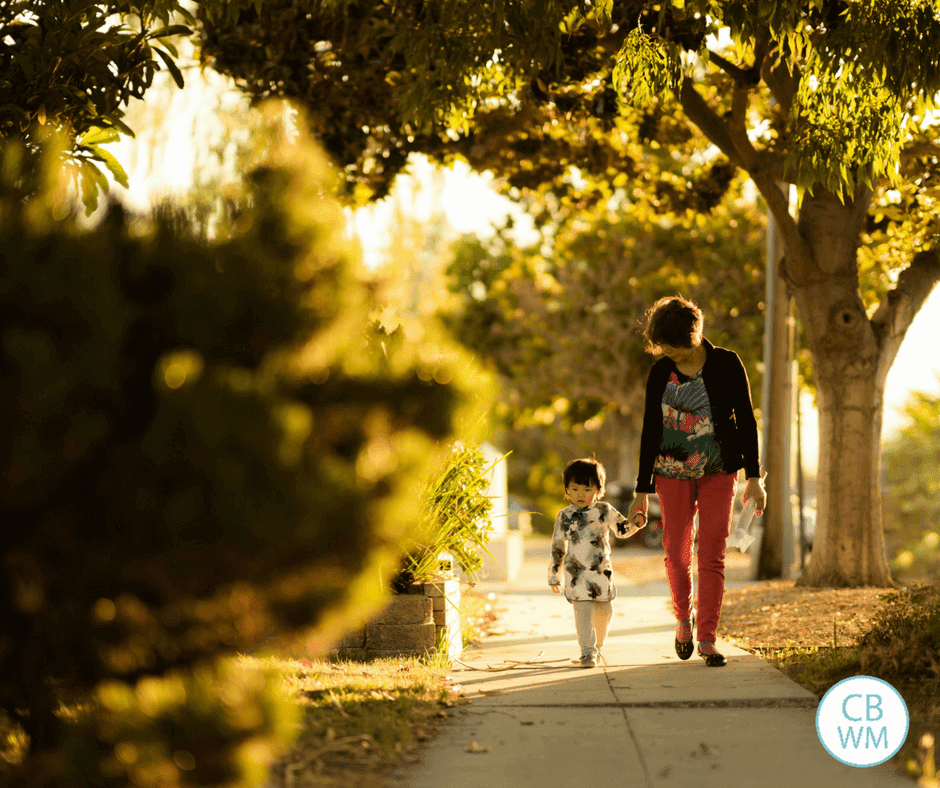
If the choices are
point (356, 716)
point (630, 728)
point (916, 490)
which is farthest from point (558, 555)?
point (916, 490)

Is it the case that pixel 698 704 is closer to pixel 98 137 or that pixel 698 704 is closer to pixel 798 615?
pixel 798 615

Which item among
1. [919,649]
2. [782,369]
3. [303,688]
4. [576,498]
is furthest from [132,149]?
[919,649]

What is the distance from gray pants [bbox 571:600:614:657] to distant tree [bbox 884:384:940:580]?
10.7 meters

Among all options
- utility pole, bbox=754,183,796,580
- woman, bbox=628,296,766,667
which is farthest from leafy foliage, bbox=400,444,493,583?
utility pole, bbox=754,183,796,580

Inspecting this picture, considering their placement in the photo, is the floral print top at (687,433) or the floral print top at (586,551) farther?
the floral print top at (586,551)

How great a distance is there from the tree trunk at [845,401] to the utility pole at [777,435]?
2817 mm

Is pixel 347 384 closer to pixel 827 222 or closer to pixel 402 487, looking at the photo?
pixel 402 487

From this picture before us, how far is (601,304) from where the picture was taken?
81.7ft

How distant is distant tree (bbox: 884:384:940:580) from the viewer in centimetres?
1567

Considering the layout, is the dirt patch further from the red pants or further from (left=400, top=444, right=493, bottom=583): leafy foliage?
(left=400, top=444, right=493, bottom=583): leafy foliage

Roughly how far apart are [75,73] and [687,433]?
4128 millimetres

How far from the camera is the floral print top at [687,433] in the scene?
5.72 metres

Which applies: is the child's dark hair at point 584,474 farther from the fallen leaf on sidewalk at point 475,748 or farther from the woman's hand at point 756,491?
the fallen leaf on sidewalk at point 475,748

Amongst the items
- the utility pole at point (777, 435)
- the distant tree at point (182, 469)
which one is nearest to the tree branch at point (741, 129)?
the utility pole at point (777, 435)
